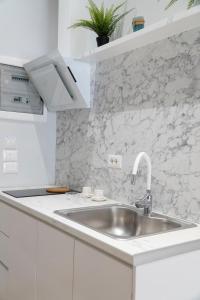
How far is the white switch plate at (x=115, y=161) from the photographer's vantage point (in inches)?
72.0

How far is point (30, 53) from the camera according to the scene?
230cm

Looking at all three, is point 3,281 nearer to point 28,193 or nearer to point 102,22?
point 28,193

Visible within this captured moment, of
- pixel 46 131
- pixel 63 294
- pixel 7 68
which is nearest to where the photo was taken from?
pixel 63 294

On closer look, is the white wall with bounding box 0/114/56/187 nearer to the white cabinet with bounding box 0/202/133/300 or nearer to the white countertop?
the white cabinet with bounding box 0/202/133/300

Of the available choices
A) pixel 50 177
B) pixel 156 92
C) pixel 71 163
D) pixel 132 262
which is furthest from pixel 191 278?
pixel 50 177

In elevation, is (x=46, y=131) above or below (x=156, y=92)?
below

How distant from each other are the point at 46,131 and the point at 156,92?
110 centimetres

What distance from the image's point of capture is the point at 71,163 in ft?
7.45

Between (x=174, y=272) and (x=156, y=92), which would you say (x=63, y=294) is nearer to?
(x=174, y=272)

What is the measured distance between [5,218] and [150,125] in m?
1.07

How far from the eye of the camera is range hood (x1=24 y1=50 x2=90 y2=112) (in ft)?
6.30

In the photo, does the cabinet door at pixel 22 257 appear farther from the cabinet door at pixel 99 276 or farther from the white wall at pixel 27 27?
the white wall at pixel 27 27

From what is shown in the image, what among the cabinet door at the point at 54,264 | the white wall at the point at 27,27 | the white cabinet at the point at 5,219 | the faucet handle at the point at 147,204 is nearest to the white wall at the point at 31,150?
the white cabinet at the point at 5,219

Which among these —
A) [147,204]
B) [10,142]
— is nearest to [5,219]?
[10,142]
